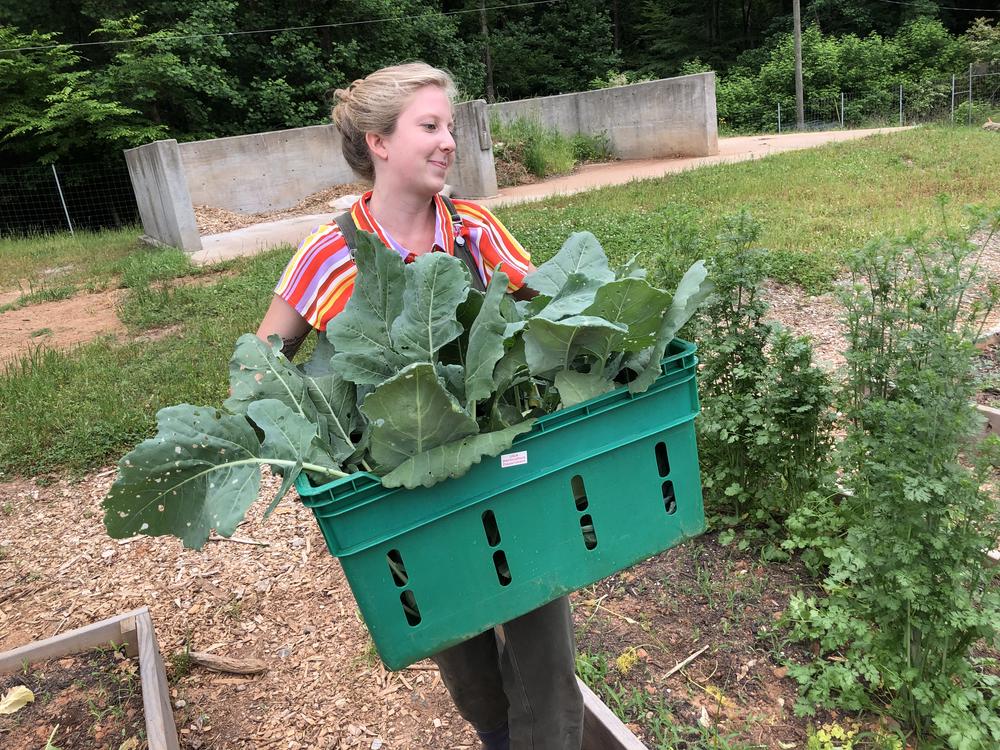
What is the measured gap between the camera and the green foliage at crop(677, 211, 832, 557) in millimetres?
2598

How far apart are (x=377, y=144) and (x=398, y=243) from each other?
0.83ft

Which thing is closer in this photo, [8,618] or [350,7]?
[8,618]

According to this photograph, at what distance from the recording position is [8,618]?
3.11 metres

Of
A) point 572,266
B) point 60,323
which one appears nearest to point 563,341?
point 572,266

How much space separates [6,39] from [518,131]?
12927 mm

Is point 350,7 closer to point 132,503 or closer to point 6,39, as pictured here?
point 6,39

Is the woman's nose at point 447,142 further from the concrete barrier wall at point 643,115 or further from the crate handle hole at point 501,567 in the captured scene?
the concrete barrier wall at point 643,115

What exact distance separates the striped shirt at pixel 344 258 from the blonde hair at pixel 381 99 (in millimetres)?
171

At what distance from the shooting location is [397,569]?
3.76 ft

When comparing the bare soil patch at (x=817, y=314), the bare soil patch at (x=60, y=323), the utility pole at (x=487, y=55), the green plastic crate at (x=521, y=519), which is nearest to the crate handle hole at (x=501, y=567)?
the green plastic crate at (x=521, y=519)

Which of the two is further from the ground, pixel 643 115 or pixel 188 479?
pixel 643 115

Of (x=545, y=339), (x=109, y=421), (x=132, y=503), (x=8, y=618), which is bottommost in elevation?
(x=8, y=618)

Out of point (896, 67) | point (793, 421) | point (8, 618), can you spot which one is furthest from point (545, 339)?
point (896, 67)

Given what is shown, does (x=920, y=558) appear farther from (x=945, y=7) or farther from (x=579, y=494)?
(x=945, y=7)
